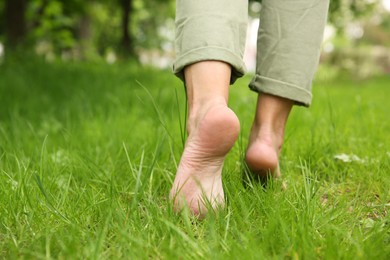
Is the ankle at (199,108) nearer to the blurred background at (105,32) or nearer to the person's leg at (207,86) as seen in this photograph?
the person's leg at (207,86)

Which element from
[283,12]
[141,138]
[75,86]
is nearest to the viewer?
[283,12]

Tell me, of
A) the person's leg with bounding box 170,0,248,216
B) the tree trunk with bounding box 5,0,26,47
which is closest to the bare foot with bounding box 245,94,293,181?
the person's leg with bounding box 170,0,248,216

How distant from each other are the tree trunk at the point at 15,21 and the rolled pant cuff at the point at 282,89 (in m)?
5.48

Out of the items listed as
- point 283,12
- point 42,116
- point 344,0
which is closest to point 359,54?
point 344,0

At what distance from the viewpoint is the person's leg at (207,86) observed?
118 centimetres

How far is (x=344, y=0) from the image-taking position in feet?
37.4

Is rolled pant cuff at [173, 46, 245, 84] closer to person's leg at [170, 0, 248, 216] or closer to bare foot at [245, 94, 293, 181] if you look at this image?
person's leg at [170, 0, 248, 216]

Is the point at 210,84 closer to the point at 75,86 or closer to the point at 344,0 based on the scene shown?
the point at 75,86

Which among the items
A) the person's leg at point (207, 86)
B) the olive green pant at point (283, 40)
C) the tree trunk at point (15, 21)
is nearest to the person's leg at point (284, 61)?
the olive green pant at point (283, 40)

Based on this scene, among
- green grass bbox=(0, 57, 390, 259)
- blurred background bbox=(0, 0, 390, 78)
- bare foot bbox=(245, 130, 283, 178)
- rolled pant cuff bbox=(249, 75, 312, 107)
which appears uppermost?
rolled pant cuff bbox=(249, 75, 312, 107)

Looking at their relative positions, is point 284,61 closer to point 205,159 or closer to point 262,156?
point 262,156

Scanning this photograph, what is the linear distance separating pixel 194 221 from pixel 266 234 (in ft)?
0.68

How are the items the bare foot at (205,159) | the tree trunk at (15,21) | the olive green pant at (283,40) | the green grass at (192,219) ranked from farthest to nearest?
the tree trunk at (15,21) < the olive green pant at (283,40) < the bare foot at (205,159) < the green grass at (192,219)

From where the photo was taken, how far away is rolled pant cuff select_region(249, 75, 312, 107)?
1.41 metres
